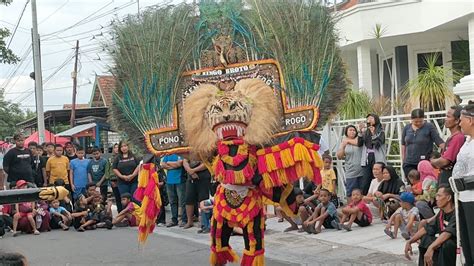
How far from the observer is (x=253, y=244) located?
20.7 feet

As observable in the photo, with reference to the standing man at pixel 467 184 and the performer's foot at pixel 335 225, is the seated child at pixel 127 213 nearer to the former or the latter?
the performer's foot at pixel 335 225

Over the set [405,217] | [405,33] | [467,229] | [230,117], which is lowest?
[405,217]

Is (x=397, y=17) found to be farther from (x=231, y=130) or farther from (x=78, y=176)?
(x=231, y=130)

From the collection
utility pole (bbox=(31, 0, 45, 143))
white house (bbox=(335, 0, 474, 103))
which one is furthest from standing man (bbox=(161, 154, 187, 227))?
utility pole (bbox=(31, 0, 45, 143))

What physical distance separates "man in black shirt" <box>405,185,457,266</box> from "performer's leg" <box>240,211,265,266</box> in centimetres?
152

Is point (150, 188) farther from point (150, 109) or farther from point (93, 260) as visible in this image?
point (93, 260)

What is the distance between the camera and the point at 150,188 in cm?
682

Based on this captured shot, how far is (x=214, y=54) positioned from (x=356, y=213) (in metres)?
3.74

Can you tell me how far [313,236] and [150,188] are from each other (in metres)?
3.40

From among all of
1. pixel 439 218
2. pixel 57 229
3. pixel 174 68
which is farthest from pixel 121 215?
pixel 439 218

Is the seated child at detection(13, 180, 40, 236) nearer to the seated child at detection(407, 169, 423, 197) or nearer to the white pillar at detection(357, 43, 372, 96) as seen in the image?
the seated child at detection(407, 169, 423, 197)

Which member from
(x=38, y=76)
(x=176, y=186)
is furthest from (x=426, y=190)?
(x=38, y=76)

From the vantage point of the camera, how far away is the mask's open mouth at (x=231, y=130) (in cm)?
634

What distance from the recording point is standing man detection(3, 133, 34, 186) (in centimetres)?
1236
